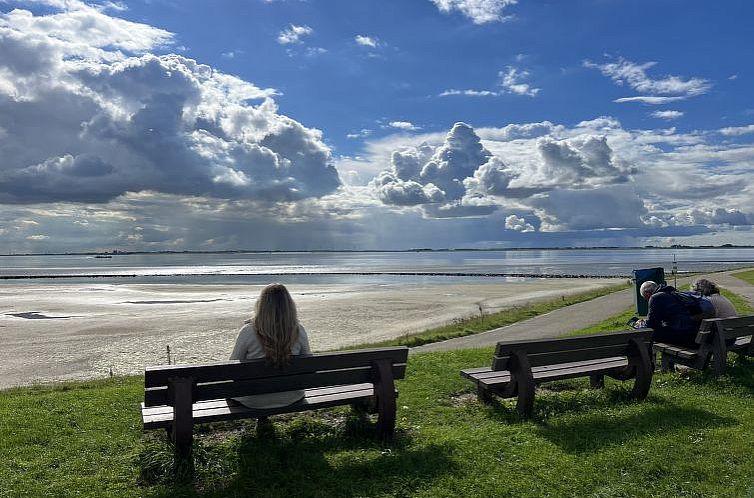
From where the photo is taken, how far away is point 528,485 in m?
4.26

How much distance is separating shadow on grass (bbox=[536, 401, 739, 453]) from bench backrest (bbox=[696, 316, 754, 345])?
1.62 m

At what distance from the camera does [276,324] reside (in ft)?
15.9

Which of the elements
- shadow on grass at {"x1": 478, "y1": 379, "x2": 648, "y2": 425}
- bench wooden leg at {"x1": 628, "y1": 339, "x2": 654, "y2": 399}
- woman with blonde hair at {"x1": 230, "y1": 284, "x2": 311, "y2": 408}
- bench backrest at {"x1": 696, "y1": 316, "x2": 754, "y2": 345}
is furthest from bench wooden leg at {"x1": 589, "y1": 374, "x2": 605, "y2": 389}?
woman with blonde hair at {"x1": 230, "y1": 284, "x2": 311, "y2": 408}

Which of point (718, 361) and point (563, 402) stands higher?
point (718, 361)

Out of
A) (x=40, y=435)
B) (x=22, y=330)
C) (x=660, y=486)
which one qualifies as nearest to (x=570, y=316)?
(x=660, y=486)

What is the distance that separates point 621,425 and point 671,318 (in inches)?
112

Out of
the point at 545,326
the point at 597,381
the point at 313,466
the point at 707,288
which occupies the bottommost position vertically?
the point at 545,326

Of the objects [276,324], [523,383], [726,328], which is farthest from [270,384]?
[726,328]

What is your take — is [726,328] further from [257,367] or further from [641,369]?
[257,367]

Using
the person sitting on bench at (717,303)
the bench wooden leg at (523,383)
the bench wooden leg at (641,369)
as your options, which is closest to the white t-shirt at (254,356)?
the bench wooden leg at (523,383)

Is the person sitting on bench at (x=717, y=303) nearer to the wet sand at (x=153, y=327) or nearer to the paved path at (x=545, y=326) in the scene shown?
the paved path at (x=545, y=326)

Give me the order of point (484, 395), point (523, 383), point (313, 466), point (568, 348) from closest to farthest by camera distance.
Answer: point (313, 466) → point (523, 383) → point (568, 348) → point (484, 395)

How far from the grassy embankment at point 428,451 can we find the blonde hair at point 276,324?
893 mm

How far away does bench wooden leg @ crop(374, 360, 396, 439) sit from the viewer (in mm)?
5203
